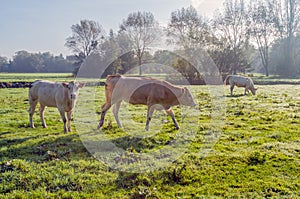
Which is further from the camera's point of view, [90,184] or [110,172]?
[110,172]

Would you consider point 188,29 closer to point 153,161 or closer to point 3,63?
point 153,161

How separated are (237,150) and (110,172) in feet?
11.2

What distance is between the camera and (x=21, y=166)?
17.4 ft

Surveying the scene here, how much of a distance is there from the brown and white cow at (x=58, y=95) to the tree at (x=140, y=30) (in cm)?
2616

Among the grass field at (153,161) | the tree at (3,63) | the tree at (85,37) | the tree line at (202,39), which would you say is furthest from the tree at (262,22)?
the tree at (3,63)

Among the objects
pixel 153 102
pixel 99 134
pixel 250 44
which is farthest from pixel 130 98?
pixel 250 44

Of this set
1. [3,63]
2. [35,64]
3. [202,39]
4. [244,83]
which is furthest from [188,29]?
[3,63]

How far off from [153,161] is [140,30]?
122 ft

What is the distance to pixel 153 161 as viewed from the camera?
5.92 m

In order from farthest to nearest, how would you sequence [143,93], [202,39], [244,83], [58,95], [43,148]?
[202,39], [244,83], [143,93], [58,95], [43,148]

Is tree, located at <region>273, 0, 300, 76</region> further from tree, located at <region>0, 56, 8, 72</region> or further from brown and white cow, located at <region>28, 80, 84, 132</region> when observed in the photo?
tree, located at <region>0, 56, 8, 72</region>

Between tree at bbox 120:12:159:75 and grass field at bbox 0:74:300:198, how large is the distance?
89.5ft

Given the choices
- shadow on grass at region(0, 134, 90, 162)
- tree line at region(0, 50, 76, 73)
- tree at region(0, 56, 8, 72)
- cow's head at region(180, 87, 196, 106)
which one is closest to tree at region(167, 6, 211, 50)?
cow's head at region(180, 87, 196, 106)

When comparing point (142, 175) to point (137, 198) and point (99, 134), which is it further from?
point (99, 134)
